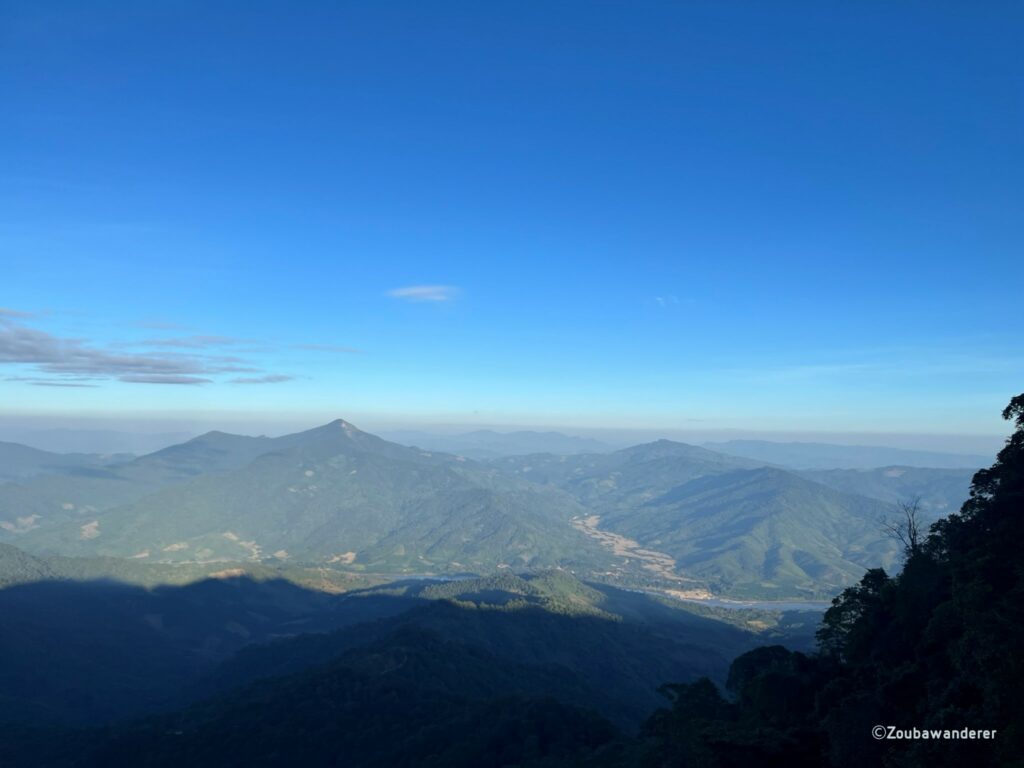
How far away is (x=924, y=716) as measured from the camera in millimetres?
31875

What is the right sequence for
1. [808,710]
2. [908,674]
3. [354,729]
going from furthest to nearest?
1. [354,729]
2. [808,710]
3. [908,674]

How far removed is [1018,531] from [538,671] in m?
148

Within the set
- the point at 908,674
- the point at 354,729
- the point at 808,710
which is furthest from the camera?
the point at 354,729

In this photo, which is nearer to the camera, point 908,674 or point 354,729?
point 908,674

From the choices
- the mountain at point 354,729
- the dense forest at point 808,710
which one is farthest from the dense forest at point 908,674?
the mountain at point 354,729

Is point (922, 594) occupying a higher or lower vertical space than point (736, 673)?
higher

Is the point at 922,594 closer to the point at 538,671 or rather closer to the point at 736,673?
the point at 736,673

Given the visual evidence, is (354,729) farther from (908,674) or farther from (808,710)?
(908,674)

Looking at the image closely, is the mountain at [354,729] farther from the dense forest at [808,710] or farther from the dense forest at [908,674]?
the dense forest at [908,674]

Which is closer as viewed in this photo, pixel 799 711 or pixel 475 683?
pixel 799 711

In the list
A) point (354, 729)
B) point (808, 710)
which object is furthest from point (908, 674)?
point (354, 729)

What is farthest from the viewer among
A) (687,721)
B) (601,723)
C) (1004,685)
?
(601,723)

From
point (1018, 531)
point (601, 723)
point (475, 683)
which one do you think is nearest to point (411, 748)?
point (601, 723)

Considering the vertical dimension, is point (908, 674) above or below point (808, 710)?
above
